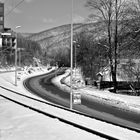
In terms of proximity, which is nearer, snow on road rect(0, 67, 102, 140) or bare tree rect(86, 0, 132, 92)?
snow on road rect(0, 67, 102, 140)

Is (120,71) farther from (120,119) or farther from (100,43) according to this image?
(120,119)

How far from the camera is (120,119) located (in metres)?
21.4

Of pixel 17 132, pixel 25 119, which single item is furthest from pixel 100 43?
pixel 17 132

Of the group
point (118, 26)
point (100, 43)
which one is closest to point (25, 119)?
point (118, 26)

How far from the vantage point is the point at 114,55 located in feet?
135

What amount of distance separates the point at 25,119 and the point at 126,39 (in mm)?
25525

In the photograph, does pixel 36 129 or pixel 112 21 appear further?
pixel 112 21

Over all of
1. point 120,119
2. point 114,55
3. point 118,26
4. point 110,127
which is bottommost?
point 120,119

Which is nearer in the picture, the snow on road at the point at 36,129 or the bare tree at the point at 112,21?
the snow on road at the point at 36,129

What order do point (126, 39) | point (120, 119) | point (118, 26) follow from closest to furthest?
point (120, 119) < point (126, 39) < point (118, 26)

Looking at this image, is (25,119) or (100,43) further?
(100,43)

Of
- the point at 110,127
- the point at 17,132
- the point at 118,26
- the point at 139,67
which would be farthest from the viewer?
the point at 139,67

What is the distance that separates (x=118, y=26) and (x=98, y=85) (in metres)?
11.4

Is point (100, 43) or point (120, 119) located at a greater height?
point (100, 43)
